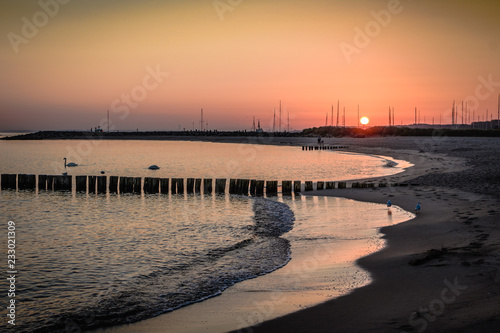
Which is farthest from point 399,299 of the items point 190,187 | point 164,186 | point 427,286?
point 164,186

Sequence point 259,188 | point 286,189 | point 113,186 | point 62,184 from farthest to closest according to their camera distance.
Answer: point 62,184 → point 113,186 → point 259,188 → point 286,189

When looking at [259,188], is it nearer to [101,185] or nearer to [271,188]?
[271,188]

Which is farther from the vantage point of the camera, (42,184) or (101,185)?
(42,184)

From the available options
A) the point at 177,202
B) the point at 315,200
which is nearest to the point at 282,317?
the point at 315,200

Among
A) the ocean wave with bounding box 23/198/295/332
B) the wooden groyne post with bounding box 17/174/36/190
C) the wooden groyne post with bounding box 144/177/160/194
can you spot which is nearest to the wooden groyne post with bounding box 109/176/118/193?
the wooden groyne post with bounding box 144/177/160/194

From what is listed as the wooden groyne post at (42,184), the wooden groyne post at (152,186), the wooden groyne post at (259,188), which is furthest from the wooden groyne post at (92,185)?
the wooden groyne post at (259,188)

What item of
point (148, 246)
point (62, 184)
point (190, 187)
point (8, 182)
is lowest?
point (148, 246)

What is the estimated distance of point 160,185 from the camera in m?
28.9

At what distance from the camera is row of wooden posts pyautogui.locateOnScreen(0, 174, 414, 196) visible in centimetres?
2725

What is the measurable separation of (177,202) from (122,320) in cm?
1686

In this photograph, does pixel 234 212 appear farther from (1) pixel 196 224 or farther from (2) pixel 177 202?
(2) pixel 177 202

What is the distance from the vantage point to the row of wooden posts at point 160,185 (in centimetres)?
2725

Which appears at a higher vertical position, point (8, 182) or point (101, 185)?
point (8, 182)

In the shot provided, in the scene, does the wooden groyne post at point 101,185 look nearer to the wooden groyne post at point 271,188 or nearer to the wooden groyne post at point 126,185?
the wooden groyne post at point 126,185
